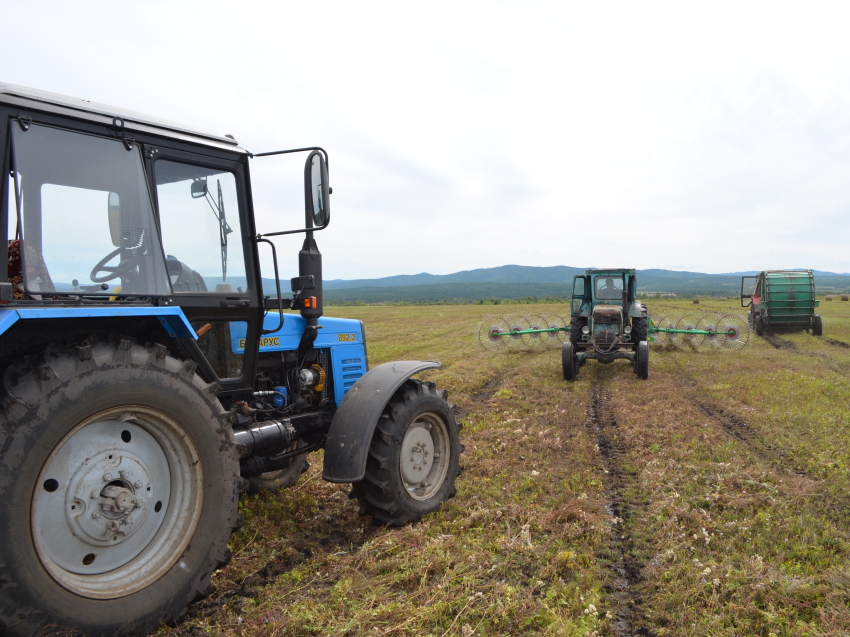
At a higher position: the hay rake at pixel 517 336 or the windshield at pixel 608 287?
the windshield at pixel 608 287

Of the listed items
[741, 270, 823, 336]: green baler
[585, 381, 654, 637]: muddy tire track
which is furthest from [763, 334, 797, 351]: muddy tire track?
[585, 381, 654, 637]: muddy tire track

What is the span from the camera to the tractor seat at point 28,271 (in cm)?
261

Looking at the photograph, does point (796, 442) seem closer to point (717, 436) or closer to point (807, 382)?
point (717, 436)

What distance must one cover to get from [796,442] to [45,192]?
7496mm

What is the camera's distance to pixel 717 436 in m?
6.86

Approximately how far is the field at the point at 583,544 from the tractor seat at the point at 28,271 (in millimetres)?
1863

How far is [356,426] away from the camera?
403 centimetres

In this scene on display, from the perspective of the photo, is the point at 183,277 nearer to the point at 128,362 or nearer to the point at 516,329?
the point at 128,362

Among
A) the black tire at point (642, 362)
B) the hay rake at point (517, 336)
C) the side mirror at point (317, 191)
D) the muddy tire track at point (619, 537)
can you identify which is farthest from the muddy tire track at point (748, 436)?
the hay rake at point (517, 336)

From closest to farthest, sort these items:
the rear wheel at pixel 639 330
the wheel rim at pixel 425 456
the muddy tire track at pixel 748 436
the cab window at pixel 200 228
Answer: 1. the cab window at pixel 200 228
2. the wheel rim at pixel 425 456
3. the muddy tire track at pixel 748 436
4. the rear wheel at pixel 639 330

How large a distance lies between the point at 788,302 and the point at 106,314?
22.4 meters

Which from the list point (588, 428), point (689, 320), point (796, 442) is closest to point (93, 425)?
point (588, 428)

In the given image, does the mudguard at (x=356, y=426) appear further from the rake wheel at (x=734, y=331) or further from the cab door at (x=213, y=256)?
the rake wheel at (x=734, y=331)

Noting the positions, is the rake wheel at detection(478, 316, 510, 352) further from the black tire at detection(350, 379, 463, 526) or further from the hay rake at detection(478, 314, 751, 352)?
the black tire at detection(350, 379, 463, 526)
